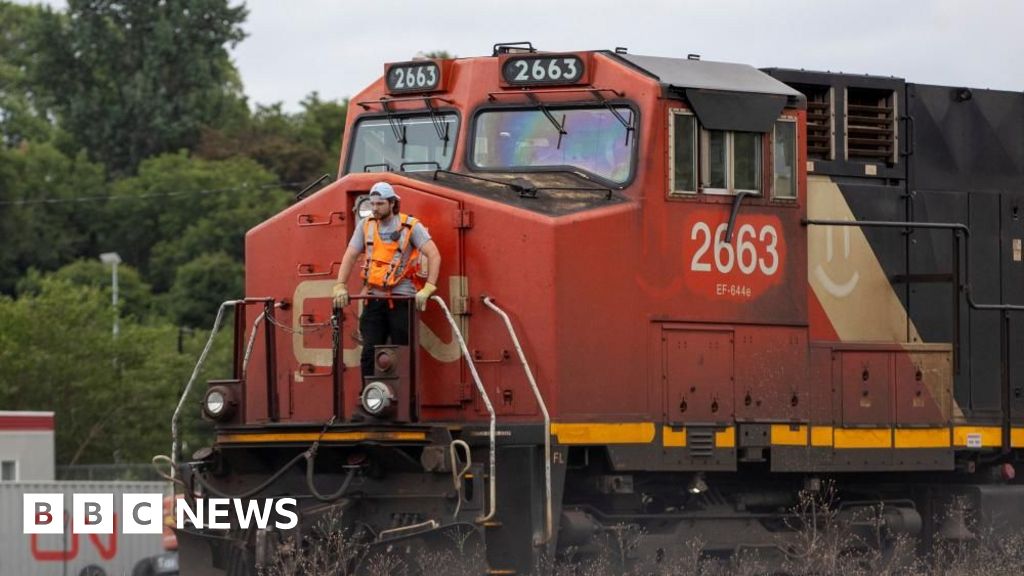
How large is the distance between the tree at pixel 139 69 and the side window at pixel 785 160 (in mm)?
70230

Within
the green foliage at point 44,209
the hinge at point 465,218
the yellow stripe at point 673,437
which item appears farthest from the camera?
the green foliage at point 44,209

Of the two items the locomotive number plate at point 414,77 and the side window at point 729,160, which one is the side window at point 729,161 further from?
the locomotive number plate at point 414,77

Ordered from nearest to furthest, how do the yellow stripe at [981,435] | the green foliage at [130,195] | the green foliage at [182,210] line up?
1. the yellow stripe at [981,435]
2. the green foliage at [130,195]
3. the green foliage at [182,210]

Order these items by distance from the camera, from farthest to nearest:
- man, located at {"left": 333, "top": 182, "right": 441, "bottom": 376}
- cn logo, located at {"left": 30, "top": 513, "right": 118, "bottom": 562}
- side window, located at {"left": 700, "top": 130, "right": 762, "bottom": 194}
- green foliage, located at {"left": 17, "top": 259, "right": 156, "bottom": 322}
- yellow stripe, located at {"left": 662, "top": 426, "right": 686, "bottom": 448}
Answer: green foliage, located at {"left": 17, "top": 259, "right": 156, "bottom": 322}
cn logo, located at {"left": 30, "top": 513, "right": 118, "bottom": 562}
side window, located at {"left": 700, "top": 130, "right": 762, "bottom": 194}
yellow stripe, located at {"left": 662, "top": 426, "right": 686, "bottom": 448}
man, located at {"left": 333, "top": 182, "right": 441, "bottom": 376}

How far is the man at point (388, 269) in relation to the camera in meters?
14.9

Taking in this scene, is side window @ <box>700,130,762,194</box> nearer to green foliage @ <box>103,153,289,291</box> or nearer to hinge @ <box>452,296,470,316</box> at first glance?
hinge @ <box>452,296,470,316</box>

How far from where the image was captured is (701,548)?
15.7 metres

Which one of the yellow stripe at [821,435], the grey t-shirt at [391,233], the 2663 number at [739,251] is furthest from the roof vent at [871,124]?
the grey t-shirt at [391,233]

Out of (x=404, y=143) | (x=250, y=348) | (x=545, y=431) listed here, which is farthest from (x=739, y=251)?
(x=250, y=348)

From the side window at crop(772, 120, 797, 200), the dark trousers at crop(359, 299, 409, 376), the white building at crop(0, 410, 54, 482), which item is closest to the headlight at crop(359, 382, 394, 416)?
the dark trousers at crop(359, 299, 409, 376)

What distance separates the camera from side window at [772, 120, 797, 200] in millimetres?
16125

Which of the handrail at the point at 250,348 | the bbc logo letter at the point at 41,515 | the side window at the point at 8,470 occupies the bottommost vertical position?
the side window at the point at 8,470

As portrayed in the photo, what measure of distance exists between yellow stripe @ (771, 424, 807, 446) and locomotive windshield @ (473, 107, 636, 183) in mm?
2473

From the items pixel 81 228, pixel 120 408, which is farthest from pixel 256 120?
pixel 120 408
